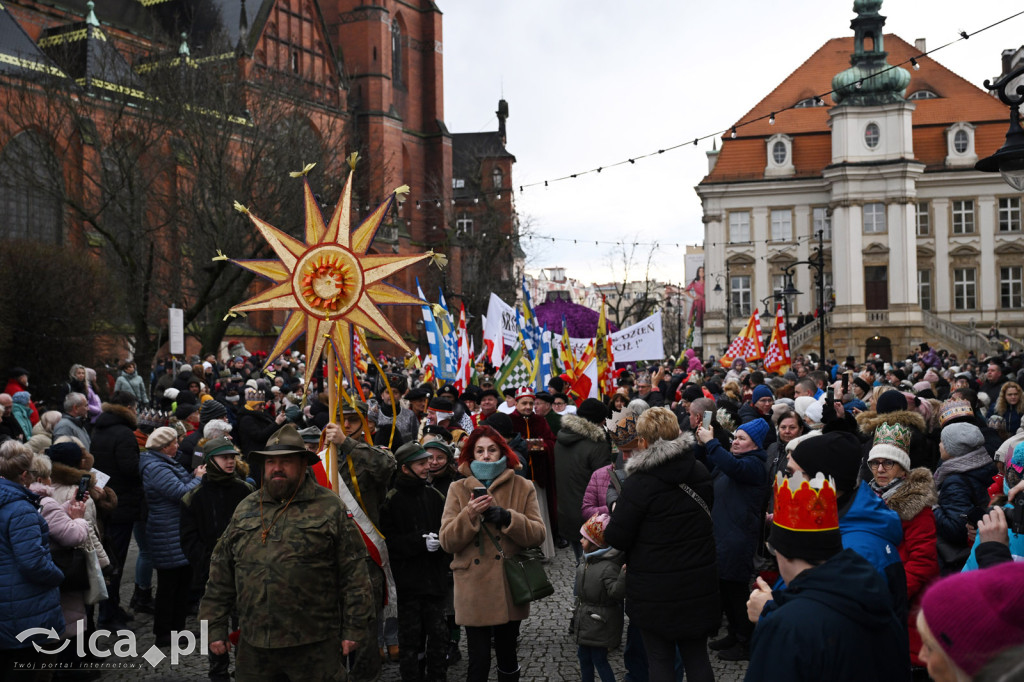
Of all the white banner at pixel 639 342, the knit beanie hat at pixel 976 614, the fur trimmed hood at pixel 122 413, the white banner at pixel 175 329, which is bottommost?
the fur trimmed hood at pixel 122 413

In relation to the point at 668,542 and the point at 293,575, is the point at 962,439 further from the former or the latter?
the point at 293,575

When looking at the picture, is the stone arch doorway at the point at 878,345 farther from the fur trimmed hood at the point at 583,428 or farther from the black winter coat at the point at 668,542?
the black winter coat at the point at 668,542

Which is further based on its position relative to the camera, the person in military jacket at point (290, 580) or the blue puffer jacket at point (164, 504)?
the blue puffer jacket at point (164, 504)

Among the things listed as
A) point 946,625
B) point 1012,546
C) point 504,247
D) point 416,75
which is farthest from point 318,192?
point 416,75

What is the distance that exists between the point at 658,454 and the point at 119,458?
613 centimetres

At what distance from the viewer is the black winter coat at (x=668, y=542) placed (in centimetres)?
533

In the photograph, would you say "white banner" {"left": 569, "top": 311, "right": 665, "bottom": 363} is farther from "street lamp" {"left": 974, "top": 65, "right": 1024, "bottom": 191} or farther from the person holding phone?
the person holding phone

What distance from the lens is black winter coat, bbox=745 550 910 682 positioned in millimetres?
3029

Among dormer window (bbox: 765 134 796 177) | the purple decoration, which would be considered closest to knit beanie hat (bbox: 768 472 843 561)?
the purple decoration

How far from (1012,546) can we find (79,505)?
5.95 meters

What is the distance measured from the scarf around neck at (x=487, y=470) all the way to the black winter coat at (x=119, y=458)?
4632 mm

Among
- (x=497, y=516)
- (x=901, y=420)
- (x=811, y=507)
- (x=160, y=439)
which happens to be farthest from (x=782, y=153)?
(x=811, y=507)

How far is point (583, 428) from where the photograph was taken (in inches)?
378

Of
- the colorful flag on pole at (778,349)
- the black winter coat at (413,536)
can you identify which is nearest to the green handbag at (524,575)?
the black winter coat at (413,536)
